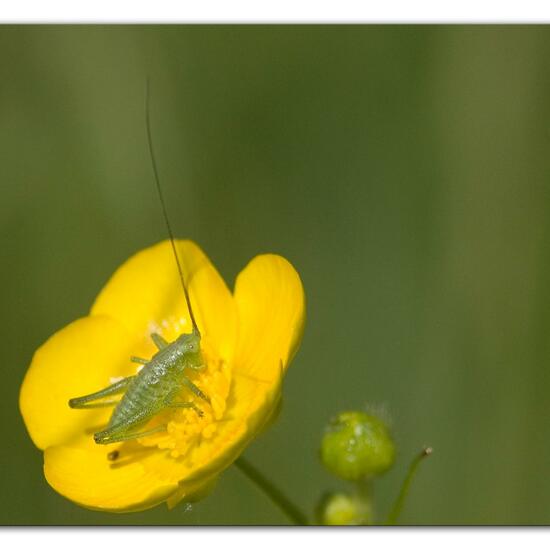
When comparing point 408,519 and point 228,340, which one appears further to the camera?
point 408,519

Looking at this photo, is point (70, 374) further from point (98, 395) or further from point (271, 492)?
point (271, 492)

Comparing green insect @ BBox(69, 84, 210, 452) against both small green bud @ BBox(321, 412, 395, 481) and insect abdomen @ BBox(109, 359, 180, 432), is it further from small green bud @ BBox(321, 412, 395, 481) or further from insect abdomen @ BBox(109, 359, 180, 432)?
small green bud @ BBox(321, 412, 395, 481)

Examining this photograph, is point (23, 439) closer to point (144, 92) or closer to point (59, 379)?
point (59, 379)

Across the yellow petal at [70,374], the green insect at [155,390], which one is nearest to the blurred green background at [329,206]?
the yellow petal at [70,374]

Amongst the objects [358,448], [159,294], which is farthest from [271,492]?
[159,294]

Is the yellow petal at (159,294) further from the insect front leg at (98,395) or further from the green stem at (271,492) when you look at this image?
the green stem at (271,492)

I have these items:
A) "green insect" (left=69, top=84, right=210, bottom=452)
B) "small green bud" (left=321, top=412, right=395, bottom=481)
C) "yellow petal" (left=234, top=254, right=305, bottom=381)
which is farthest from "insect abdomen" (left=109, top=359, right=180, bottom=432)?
"small green bud" (left=321, top=412, right=395, bottom=481)

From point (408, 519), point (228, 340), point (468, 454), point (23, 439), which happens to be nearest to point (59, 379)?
point (228, 340)
